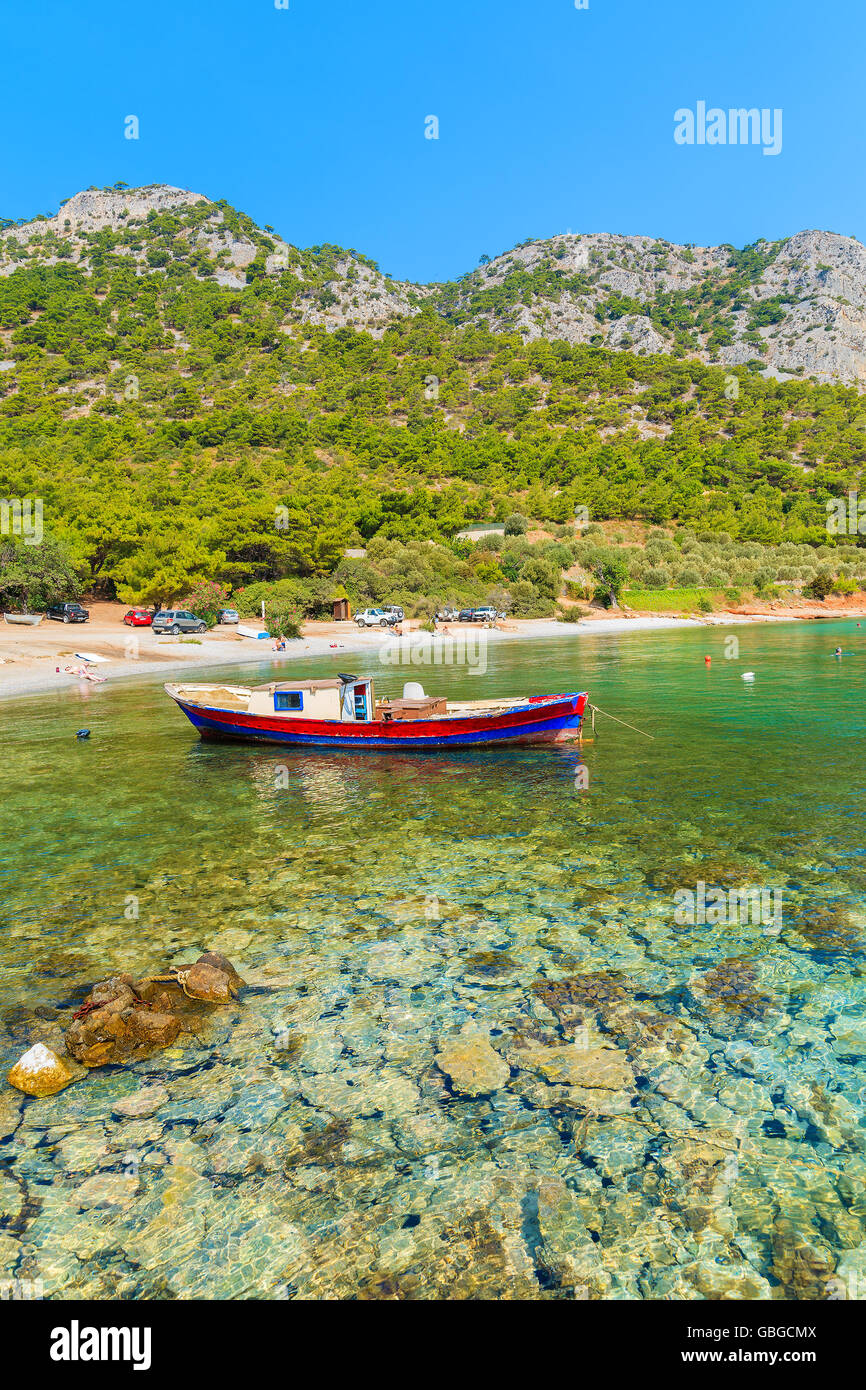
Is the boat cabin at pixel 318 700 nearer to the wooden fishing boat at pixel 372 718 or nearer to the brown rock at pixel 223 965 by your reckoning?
the wooden fishing boat at pixel 372 718

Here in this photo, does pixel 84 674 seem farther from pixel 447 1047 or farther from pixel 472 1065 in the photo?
pixel 472 1065

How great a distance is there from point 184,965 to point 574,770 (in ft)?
47.5

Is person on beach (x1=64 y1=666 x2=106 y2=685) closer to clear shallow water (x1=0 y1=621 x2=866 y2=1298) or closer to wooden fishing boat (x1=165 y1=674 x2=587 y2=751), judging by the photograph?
wooden fishing boat (x1=165 y1=674 x2=587 y2=751)

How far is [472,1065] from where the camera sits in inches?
322

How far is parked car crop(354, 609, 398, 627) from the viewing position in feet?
237

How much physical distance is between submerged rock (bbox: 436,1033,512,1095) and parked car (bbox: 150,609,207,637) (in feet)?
188

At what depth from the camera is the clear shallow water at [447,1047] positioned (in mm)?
5867

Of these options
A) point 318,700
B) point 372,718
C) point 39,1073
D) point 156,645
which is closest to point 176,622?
point 156,645

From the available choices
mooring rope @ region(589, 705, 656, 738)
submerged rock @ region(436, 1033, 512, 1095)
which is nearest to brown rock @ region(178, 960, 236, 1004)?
submerged rock @ region(436, 1033, 512, 1095)

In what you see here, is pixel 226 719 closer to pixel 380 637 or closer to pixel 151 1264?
pixel 151 1264

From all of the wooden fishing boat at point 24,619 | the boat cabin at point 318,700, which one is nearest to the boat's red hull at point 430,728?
the boat cabin at point 318,700

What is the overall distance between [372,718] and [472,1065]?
55.4 ft
